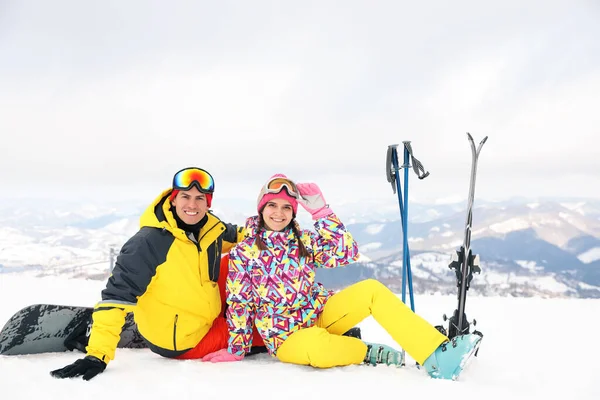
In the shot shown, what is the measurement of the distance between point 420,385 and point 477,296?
4.13 metres

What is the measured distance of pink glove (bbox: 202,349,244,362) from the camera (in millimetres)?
2746

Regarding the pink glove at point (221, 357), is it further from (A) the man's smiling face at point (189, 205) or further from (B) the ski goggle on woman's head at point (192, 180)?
(B) the ski goggle on woman's head at point (192, 180)

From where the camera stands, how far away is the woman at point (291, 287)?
271 cm

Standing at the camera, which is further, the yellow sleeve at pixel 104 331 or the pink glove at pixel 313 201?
the pink glove at pixel 313 201

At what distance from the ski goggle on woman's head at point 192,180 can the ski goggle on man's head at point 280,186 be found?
1.10ft

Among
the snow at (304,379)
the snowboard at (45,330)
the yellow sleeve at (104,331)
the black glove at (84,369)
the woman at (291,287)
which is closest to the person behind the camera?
the snow at (304,379)

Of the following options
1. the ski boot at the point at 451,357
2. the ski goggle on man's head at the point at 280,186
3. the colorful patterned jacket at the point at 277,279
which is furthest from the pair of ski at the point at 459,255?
the ski goggle on man's head at the point at 280,186

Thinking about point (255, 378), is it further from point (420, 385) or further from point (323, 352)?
point (420, 385)

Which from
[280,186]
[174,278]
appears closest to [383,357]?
[280,186]

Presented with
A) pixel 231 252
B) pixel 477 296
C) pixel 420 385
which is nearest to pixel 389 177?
pixel 231 252

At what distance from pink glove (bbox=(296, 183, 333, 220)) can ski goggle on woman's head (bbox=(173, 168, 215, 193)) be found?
1.78 feet

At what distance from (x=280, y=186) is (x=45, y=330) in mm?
1685

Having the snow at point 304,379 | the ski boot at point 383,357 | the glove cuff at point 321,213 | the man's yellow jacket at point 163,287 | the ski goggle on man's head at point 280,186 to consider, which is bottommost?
the snow at point 304,379

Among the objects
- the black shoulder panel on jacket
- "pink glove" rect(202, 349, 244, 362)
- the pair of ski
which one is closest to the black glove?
the black shoulder panel on jacket
